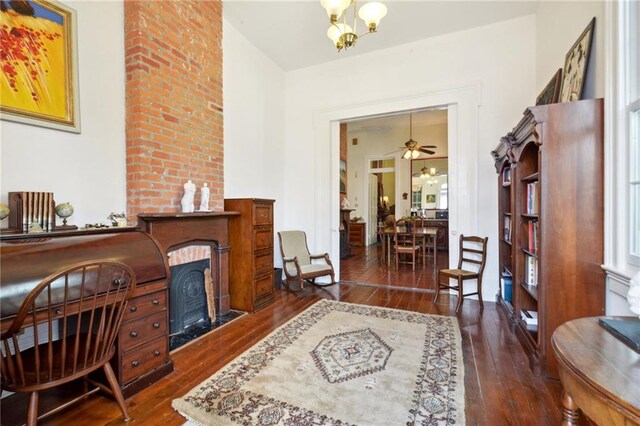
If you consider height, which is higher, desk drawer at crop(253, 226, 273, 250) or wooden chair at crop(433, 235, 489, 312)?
desk drawer at crop(253, 226, 273, 250)

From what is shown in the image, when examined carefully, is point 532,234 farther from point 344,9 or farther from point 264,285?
point 264,285

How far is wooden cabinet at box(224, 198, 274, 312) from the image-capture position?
137 inches

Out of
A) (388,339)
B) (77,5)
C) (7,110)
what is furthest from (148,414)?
(77,5)

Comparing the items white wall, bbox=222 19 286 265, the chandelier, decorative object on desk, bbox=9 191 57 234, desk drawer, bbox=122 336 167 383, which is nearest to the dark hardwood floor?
white wall, bbox=222 19 286 265

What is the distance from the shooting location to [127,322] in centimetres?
195

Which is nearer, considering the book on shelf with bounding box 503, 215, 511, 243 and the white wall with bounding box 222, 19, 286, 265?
the book on shelf with bounding box 503, 215, 511, 243

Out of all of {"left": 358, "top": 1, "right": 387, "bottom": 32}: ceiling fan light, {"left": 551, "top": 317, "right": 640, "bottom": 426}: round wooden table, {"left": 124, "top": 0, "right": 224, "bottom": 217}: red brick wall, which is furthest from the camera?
{"left": 124, "top": 0, "right": 224, "bottom": 217}: red brick wall

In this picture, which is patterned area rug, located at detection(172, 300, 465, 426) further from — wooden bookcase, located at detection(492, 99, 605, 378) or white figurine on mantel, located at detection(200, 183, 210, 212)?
white figurine on mantel, located at detection(200, 183, 210, 212)

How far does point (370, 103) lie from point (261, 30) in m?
1.90

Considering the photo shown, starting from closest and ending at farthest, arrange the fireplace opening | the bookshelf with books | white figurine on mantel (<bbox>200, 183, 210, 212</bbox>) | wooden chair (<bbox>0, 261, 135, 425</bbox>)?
wooden chair (<bbox>0, 261, 135, 425</bbox>) → the fireplace opening → white figurine on mantel (<bbox>200, 183, 210, 212</bbox>) → the bookshelf with books

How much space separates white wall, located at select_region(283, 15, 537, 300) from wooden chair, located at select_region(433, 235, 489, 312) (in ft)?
0.65

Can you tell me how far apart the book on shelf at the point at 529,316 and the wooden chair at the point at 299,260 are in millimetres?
2425

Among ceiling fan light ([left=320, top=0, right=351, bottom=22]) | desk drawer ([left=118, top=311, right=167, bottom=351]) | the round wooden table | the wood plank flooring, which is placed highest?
ceiling fan light ([left=320, top=0, right=351, bottom=22])

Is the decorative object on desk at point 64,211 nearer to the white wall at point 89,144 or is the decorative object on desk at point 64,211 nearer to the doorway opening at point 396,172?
the white wall at point 89,144
